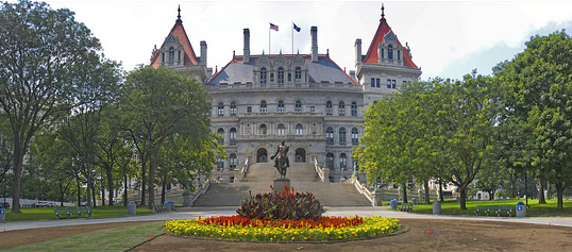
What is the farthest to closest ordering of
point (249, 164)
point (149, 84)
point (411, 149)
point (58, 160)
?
point (249, 164) < point (58, 160) < point (149, 84) < point (411, 149)

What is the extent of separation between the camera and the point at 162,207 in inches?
1639

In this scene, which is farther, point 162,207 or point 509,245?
point 162,207

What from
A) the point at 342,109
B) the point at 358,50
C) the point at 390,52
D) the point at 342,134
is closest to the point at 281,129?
the point at 342,134

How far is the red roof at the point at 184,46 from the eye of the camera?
84556 millimetres

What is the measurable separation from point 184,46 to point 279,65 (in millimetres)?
18984

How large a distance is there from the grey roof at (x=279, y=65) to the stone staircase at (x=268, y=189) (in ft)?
74.2

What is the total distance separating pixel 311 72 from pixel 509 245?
236 feet

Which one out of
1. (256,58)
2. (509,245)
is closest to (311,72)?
(256,58)

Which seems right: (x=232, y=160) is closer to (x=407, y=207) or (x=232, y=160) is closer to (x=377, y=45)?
(x=377, y=45)

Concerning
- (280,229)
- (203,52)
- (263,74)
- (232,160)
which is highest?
(203,52)

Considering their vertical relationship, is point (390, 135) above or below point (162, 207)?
above

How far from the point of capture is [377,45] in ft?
281

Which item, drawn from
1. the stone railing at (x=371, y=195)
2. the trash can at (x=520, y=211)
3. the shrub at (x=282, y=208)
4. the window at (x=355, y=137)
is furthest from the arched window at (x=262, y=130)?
the shrub at (x=282, y=208)

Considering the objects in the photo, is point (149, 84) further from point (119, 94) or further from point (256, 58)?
point (256, 58)
